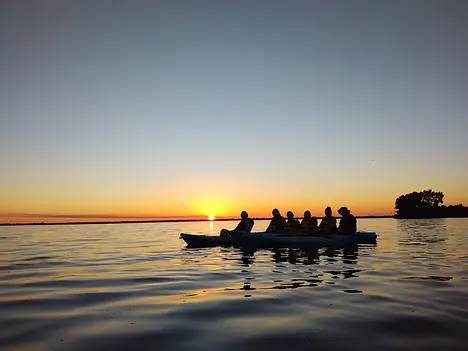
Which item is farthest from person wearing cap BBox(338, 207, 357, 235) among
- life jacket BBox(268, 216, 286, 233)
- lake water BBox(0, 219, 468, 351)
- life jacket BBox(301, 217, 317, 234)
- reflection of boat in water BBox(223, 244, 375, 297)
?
lake water BBox(0, 219, 468, 351)

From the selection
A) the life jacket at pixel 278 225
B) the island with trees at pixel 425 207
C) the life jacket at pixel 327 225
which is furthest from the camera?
the island with trees at pixel 425 207

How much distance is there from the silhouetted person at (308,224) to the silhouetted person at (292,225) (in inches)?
12.6

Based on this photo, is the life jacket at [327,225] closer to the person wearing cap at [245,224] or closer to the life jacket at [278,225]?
the life jacket at [278,225]

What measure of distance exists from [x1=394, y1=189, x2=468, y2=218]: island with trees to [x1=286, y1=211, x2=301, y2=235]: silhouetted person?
5193 inches

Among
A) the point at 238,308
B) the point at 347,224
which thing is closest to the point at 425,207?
→ the point at 347,224

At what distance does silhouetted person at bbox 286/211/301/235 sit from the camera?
86.3ft

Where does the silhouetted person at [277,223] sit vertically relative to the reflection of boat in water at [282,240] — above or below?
above

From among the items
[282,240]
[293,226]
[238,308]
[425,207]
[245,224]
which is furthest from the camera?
[425,207]

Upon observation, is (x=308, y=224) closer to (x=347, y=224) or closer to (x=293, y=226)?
(x=293, y=226)

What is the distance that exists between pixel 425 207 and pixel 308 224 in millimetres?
137630

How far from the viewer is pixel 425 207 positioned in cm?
14738

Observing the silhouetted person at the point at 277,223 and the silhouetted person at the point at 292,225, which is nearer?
the silhouetted person at the point at 292,225

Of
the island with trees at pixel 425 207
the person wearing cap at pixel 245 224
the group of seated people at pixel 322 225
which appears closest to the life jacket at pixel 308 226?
the group of seated people at pixel 322 225

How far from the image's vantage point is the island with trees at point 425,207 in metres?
146
